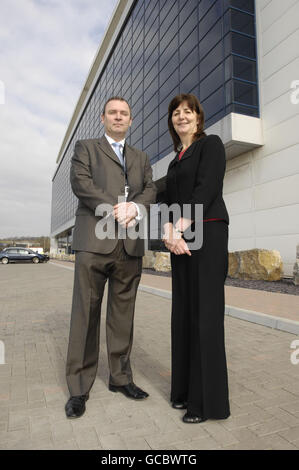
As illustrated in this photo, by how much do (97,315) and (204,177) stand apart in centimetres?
132

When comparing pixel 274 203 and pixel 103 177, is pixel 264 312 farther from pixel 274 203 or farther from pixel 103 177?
pixel 274 203

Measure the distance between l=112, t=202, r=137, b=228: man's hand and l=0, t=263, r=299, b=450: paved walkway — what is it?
1.31 metres

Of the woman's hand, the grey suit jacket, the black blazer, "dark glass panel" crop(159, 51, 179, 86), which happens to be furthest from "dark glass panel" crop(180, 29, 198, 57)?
the woman's hand

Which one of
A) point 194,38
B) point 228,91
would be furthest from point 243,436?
point 194,38

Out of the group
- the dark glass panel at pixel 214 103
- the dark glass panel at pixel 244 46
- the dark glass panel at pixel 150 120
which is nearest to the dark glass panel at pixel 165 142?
the dark glass panel at pixel 150 120

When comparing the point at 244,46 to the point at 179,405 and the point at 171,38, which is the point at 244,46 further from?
the point at 179,405

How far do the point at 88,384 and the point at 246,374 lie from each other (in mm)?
1458

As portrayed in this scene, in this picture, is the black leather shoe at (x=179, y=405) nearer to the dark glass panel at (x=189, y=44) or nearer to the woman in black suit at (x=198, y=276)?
the woman in black suit at (x=198, y=276)

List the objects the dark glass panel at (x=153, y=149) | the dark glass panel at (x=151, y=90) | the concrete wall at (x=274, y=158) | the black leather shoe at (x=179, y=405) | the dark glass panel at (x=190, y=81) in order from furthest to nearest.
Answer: the dark glass panel at (x=153, y=149) < the dark glass panel at (x=151, y=90) < the dark glass panel at (x=190, y=81) < the concrete wall at (x=274, y=158) < the black leather shoe at (x=179, y=405)

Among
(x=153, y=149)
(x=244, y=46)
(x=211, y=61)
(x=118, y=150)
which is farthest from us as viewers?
(x=153, y=149)

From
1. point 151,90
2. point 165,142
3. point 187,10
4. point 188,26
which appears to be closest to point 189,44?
point 188,26

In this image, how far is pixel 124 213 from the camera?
220 cm

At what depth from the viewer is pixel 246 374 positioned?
9.29 feet

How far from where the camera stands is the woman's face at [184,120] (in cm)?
222
